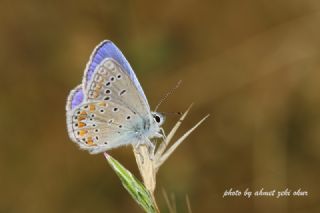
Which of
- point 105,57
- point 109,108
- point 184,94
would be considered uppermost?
point 105,57

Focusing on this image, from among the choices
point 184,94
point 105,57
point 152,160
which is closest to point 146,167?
point 152,160

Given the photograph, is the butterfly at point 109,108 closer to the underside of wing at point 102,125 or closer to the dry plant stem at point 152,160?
the underside of wing at point 102,125

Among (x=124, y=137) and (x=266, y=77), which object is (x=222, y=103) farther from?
(x=124, y=137)

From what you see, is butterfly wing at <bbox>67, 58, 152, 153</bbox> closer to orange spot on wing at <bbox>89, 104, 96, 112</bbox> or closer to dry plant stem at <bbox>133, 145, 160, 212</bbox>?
orange spot on wing at <bbox>89, 104, 96, 112</bbox>

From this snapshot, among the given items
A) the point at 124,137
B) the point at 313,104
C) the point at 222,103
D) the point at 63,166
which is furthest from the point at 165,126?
the point at 124,137

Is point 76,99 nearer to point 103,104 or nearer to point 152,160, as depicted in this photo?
point 103,104

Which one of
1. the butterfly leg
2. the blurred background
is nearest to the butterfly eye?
the butterfly leg

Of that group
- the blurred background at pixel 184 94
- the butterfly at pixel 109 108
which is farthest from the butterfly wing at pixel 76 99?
the blurred background at pixel 184 94
